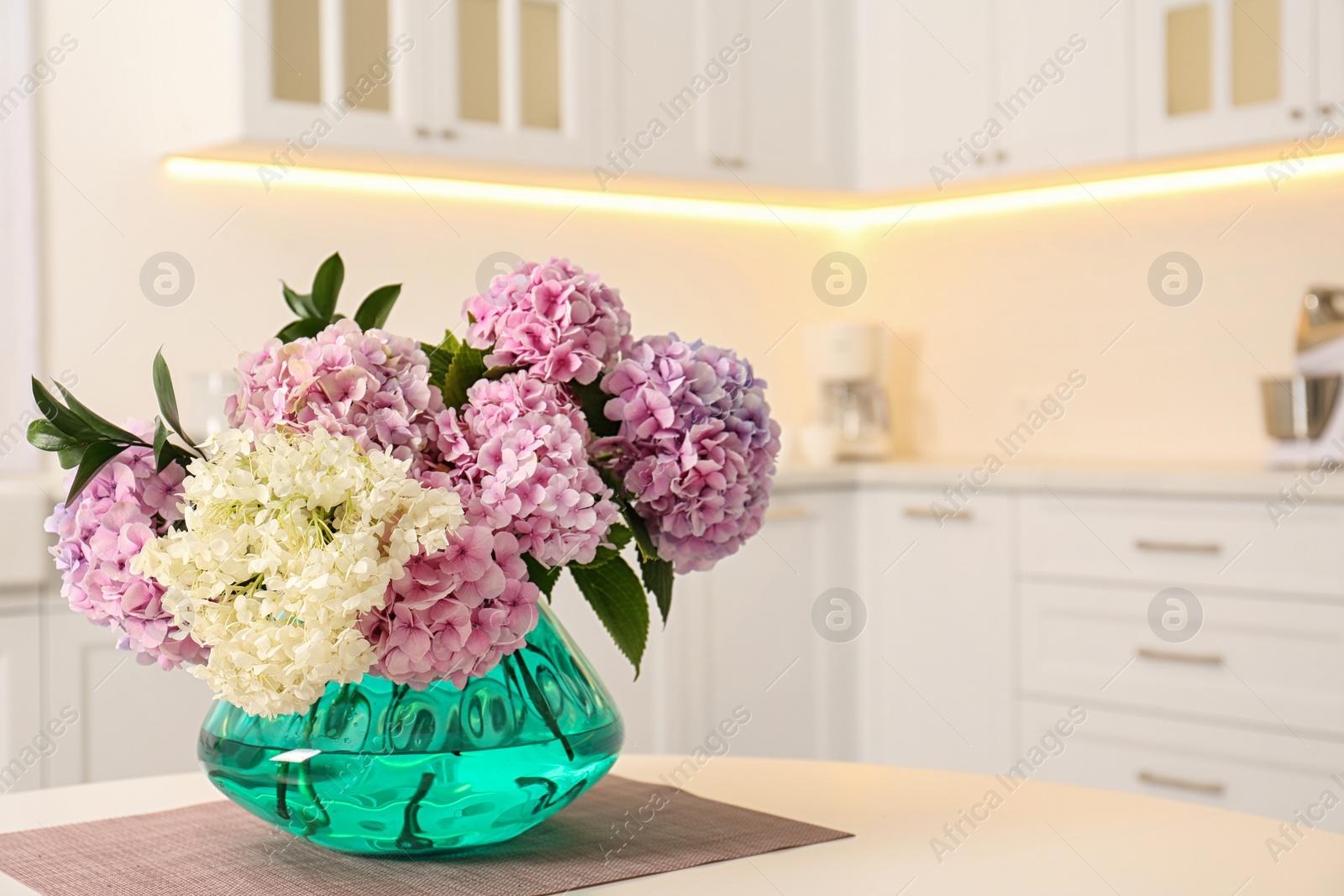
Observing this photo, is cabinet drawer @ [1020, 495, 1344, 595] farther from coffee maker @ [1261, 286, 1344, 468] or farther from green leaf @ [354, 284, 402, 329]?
green leaf @ [354, 284, 402, 329]

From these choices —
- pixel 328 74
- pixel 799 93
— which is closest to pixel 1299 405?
pixel 799 93

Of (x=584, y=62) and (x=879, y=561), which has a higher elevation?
(x=584, y=62)

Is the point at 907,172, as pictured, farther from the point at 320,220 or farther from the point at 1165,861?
the point at 1165,861

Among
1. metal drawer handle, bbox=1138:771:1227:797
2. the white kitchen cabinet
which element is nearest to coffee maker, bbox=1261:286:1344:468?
metal drawer handle, bbox=1138:771:1227:797

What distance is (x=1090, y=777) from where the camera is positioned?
3.00 meters

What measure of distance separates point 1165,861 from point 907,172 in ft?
9.61

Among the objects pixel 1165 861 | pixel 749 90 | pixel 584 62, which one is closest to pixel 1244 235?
pixel 749 90

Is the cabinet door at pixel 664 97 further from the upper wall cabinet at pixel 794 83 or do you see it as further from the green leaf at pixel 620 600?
the green leaf at pixel 620 600

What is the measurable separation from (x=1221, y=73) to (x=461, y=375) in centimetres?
261

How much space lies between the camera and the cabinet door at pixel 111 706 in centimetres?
236

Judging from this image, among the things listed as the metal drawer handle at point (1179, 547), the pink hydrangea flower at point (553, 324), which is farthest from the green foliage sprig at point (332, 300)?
the metal drawer handle at point (1179, 547)

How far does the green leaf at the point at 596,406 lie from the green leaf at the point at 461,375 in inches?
2.4

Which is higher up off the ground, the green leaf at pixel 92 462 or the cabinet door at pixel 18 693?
the green leaf at pixel 92 462

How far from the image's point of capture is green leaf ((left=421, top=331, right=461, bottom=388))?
934 mm
